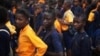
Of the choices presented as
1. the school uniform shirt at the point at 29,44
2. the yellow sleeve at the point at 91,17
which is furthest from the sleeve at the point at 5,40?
the yellow sleeve at the point at 91,17

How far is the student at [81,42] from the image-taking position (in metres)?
6.65

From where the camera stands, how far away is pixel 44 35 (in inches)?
253

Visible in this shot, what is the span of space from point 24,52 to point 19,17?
0.54 metres

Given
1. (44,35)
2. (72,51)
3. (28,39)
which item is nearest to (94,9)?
(72,51)

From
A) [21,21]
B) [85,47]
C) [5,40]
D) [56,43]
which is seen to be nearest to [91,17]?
[85,47]

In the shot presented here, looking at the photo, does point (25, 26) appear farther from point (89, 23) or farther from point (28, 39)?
point (89, 23)

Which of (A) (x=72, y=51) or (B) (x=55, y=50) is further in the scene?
(A) (x=72, y=51)

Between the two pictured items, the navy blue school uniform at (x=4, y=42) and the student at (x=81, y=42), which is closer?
the navy blue school uniform at (x=4, y=42)

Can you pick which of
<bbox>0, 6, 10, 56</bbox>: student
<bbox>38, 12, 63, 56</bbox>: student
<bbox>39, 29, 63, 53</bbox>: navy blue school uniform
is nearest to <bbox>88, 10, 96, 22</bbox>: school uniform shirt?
<bbox>38, 12, 63, 56</bbox>: student

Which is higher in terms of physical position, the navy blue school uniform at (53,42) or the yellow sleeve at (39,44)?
the yellow sleeve at (39,44)

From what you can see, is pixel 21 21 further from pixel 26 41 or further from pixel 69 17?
pixel 69 17

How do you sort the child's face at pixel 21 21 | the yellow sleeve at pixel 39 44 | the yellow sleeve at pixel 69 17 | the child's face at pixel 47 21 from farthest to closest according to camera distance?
the yellow sleeve at pixel 69 17
the child's face at pixel 47 21
the child's face at pixel 21 21
the yellow sleeve at pixel 39 44

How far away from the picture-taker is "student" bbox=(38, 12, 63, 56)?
241 inches

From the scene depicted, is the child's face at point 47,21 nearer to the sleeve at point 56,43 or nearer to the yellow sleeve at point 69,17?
the sleeve at point 56,43
